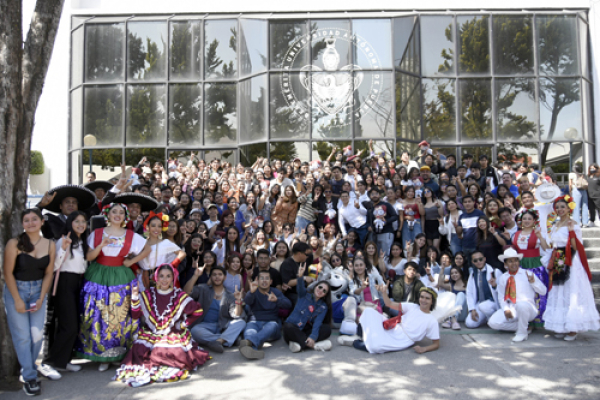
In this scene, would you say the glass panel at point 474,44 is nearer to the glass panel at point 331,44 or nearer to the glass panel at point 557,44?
the glass panel at point 557,44

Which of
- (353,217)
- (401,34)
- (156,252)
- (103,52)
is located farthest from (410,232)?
(103,52)

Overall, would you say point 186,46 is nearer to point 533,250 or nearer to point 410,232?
point 410,232

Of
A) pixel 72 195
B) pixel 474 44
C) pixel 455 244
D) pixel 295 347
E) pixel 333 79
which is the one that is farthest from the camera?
pixel 474 44

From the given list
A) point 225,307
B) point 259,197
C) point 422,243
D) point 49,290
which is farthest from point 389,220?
point 49,290

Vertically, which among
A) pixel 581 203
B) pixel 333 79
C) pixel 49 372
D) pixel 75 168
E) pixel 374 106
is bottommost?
pixel 49 372

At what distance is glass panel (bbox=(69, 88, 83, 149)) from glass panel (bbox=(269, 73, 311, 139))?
5.85 metres

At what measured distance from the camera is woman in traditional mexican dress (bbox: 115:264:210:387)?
515cm

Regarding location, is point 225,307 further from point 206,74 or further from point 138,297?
point 206,74

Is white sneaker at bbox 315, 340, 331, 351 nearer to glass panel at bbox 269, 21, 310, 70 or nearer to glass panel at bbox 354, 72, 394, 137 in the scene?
glass panel at bbox 354, 72, 394, 137

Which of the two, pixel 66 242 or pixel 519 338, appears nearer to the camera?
pixel 66 242

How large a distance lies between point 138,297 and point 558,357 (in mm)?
4838

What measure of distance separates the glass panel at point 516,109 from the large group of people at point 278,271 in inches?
200

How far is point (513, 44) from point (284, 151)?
7636 millimetres

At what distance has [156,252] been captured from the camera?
6.12 meters
